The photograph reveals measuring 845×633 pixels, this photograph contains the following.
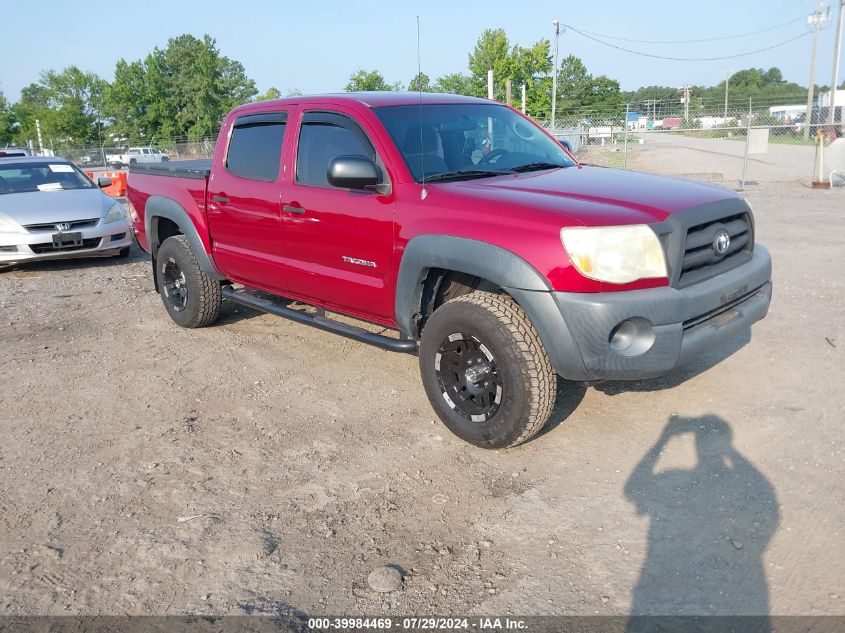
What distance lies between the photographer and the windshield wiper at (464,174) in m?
4.16

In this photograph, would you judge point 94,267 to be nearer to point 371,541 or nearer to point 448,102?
point 448,102

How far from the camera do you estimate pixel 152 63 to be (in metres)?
68.6

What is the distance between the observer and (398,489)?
3.52m

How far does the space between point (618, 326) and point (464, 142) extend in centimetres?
176

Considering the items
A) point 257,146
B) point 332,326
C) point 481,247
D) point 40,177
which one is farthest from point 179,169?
point 40,177

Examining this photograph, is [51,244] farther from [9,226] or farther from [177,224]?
[177,224]

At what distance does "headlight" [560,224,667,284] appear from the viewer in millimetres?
3346

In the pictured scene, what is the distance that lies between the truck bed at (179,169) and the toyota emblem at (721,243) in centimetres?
389

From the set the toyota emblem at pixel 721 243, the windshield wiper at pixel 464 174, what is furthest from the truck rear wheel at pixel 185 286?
the toyota emblem at pixel 721 243

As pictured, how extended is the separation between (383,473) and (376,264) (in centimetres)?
127

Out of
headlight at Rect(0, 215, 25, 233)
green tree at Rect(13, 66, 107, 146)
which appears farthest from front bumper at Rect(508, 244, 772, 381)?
green tree at Rect(13, 66, 107, 146)

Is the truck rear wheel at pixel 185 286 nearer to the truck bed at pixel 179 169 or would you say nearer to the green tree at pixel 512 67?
the truck bed at pixel 179 169

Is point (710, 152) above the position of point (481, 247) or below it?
above

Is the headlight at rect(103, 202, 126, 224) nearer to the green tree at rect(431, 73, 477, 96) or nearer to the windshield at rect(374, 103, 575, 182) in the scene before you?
the windshield at rect(374, 103, 575, 182)
